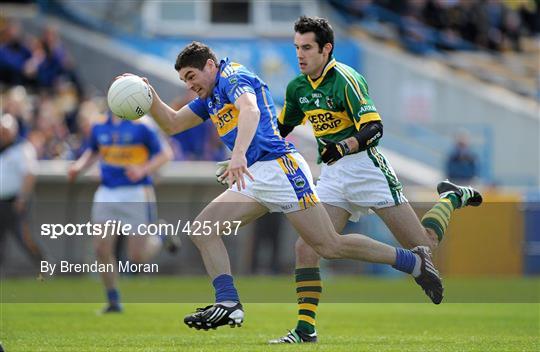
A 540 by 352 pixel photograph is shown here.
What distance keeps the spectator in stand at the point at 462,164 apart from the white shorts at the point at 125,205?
953 centimetres

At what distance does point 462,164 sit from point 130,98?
14252 mm

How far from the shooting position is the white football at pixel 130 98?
976cm

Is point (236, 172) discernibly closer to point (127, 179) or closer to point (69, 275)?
point (127, 179)

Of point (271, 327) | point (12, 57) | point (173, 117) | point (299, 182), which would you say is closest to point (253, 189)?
point (299, 182)

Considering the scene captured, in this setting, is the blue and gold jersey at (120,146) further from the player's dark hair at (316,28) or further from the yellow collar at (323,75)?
the player's dark hair at (316,28)

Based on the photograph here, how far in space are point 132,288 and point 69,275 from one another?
245 centimetres

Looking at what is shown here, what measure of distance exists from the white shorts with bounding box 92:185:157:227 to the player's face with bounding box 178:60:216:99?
195 inches

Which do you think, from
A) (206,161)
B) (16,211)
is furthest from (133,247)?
(206,161)

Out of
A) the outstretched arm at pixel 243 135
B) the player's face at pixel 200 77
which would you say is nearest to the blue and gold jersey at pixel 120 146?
the player's face at pixel 200 77

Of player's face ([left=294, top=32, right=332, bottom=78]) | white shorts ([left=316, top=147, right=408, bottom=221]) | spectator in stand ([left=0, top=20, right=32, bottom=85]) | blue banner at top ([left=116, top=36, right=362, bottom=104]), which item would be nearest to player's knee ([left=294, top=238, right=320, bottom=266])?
white shorts ([left=316, top=147, right=408, bottom=221])

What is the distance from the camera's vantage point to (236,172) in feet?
29.3

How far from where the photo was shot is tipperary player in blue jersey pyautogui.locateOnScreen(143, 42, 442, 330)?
30.9 ft

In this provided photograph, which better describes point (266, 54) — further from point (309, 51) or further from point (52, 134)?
point (309, 51)

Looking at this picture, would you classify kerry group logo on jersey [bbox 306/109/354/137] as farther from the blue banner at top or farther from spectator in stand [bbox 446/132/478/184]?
the blue banner at top
